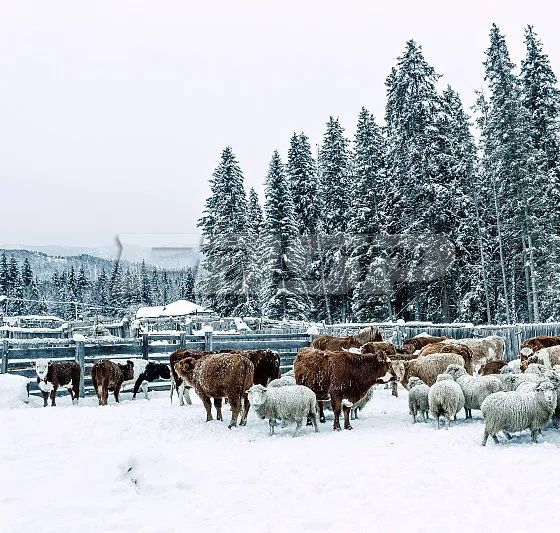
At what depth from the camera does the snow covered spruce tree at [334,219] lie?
3822cm

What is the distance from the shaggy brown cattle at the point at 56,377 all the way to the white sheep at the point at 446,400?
780 cm

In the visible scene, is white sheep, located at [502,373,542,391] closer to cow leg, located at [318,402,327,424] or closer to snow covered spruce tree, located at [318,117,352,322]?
cow leg, located at [318,402,327,424]

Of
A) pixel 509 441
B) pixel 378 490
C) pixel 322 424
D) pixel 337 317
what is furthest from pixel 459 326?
pixel 337 317

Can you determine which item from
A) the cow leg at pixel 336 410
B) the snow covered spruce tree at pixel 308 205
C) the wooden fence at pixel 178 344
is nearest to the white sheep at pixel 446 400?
the cow leg at pixel 336 410

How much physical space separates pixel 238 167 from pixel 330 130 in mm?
7932

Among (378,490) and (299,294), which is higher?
(299,294)

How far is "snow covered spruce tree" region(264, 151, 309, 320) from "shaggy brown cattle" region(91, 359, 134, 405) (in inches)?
918

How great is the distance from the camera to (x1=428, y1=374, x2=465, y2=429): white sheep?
9.28m

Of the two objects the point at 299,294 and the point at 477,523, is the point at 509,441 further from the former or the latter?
the point at 299,294

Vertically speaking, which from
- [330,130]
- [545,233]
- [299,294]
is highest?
[330,130]

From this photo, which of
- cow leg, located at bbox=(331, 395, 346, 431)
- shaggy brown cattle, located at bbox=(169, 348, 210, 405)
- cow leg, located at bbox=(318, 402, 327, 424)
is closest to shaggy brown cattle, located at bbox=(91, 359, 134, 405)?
shaggy brown cattle, located at bbox=(169, 348, 210, 405)

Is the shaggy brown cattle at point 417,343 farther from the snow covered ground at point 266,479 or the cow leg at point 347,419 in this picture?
the snow covered ground at point 266,479

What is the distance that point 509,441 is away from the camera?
26.5 feet

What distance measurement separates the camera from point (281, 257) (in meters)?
36.7
